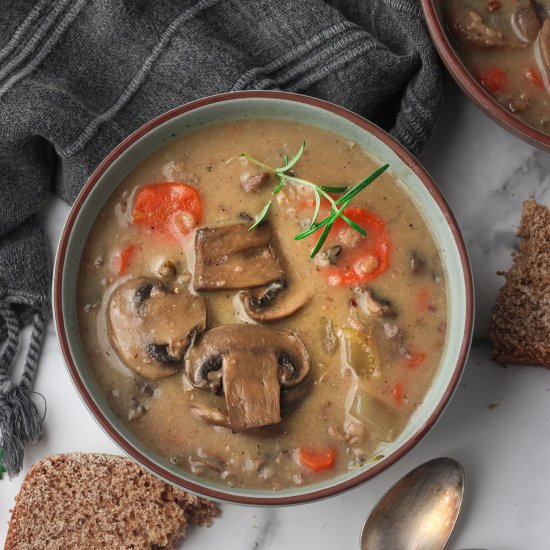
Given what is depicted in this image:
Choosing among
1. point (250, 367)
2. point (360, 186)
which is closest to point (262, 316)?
point (250, 367)

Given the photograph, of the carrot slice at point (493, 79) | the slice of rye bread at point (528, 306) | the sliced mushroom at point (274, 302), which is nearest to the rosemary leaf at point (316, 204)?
the sliced mushroom at point (274, 302)

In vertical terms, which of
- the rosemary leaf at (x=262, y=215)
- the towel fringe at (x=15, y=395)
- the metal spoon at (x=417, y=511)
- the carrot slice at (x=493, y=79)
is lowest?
the metal spoon at (x=417, y=511)

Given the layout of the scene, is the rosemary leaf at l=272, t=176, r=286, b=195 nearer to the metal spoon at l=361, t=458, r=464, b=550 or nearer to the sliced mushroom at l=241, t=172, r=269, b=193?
the sliced mushroom at l=241, t=172, r=269, b=193

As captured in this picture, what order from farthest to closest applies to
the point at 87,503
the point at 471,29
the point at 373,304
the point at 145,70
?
the point at 87,503, the point at 145,70, the point at 471,29, the point at 373,304

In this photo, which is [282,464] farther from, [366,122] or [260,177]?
[366,122]

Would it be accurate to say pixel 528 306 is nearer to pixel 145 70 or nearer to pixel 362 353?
pixel 362 353

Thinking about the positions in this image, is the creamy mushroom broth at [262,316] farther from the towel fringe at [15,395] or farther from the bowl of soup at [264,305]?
the towel fringe at [15,395]
